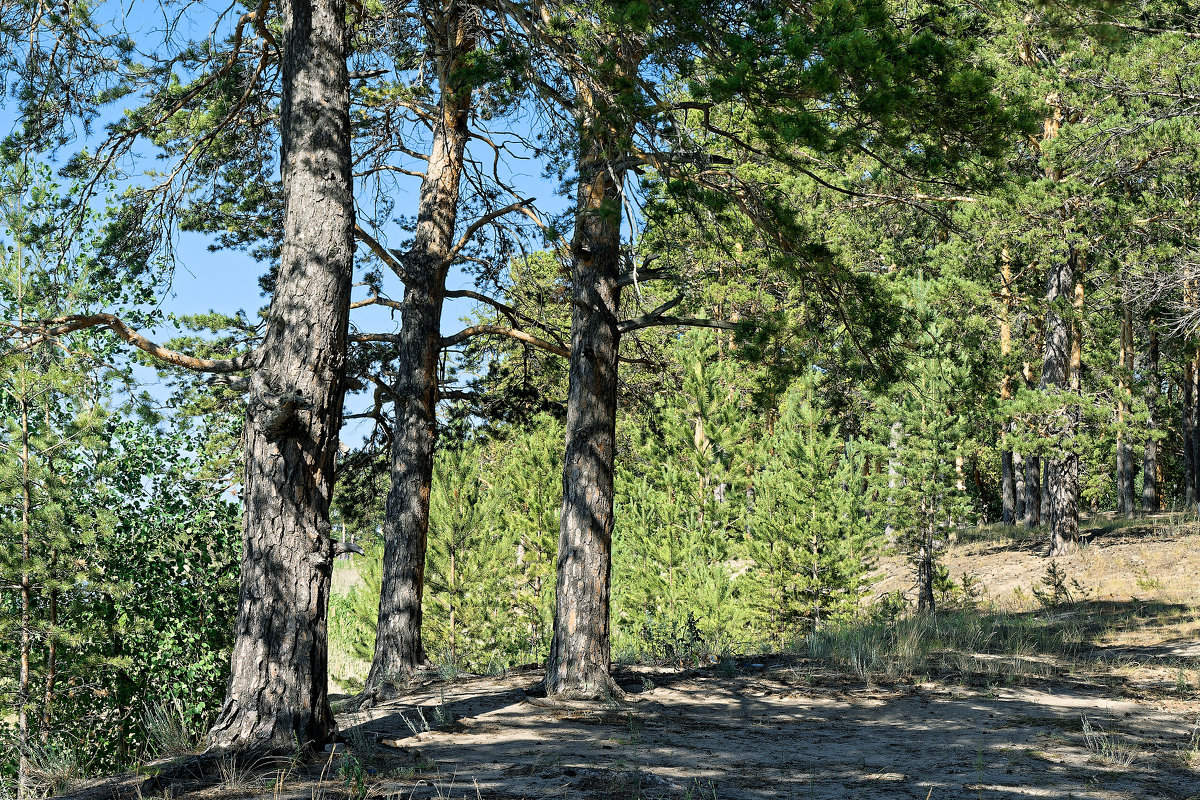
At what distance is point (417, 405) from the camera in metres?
8.97

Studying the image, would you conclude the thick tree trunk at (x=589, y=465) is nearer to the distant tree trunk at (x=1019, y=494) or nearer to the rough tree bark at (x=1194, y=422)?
the distant tree trunk at (x=1019, y=494)

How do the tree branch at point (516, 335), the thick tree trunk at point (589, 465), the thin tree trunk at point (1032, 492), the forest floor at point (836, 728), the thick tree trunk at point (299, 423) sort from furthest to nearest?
the thin tree trunk at point (1032, 492) → the tree branch at point (516, 335) → the thick tree trunk at point (589, 465) → the thick tree trunk at point (299, 423) → the forest floor at point (836, 728)

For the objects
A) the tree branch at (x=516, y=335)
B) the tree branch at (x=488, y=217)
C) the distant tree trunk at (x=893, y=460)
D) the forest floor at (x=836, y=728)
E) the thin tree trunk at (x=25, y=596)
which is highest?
the tree branch at (x=488, y=217)

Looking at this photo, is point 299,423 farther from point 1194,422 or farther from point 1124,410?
point 1194,422

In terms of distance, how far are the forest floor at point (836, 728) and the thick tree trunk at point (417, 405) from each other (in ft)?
2.38

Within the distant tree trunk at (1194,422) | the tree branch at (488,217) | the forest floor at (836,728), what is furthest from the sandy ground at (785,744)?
the distant tree trunk at (1194,422)

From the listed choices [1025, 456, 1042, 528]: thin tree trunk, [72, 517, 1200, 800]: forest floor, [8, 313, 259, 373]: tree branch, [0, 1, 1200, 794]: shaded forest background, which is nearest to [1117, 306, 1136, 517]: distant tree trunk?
[0, 1, 1200, 794]: shaded forest background

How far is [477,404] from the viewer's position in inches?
436

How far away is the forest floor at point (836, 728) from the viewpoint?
13.6 ft

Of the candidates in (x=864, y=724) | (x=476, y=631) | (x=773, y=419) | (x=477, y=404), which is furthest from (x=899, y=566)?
(x=864, y=724)

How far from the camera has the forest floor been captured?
4.14m

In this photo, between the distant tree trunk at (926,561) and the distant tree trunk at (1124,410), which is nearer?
the distant tree trunk at (926,561)

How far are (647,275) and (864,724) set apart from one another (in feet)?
12.7

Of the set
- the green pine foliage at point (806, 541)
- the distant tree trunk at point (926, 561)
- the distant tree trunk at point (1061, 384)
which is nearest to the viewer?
the green pine foliage at point (806, 541)
